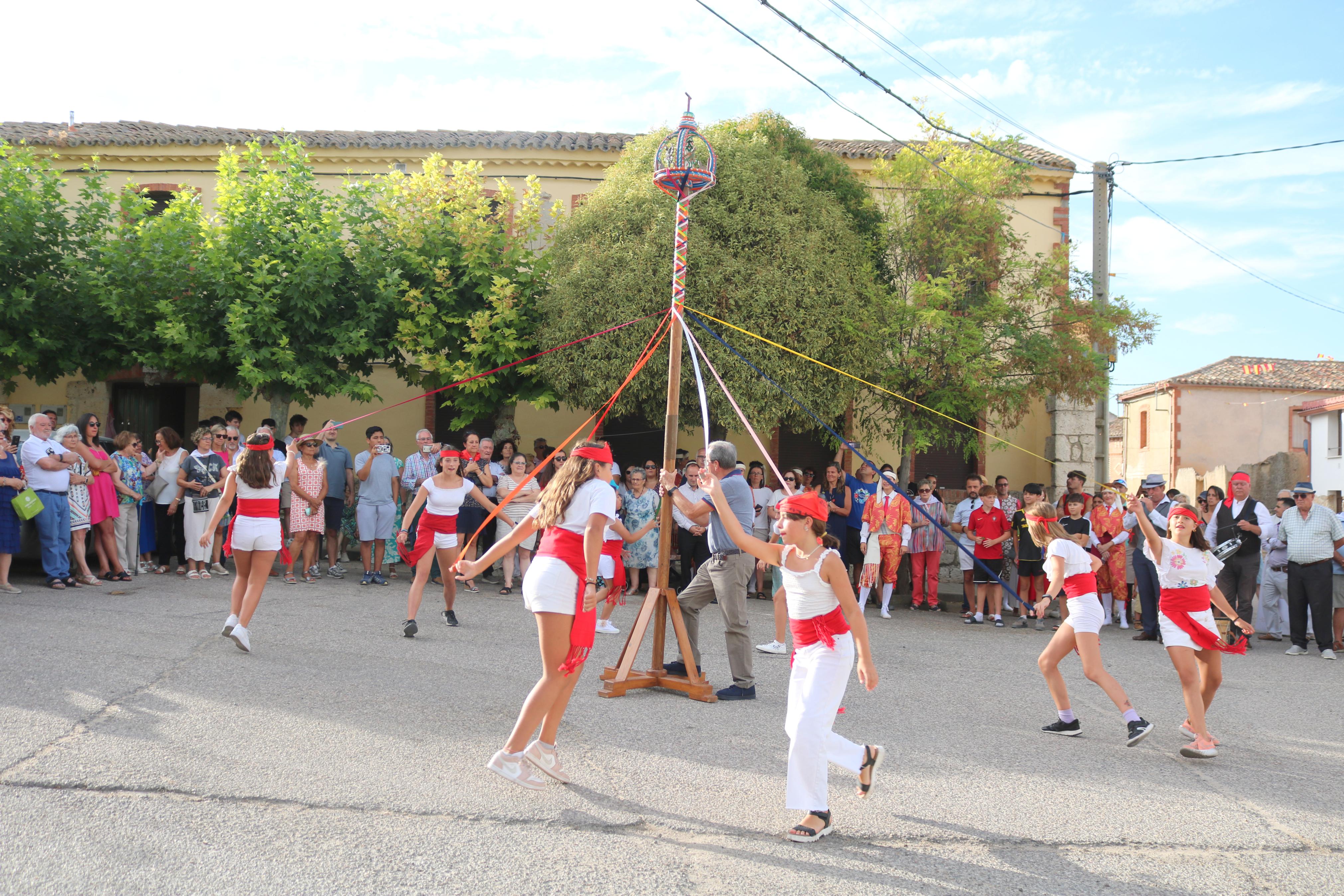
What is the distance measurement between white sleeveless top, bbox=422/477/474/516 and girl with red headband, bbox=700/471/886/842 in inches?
186

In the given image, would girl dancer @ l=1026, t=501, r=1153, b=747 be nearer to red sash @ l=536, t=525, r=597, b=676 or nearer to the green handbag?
red sash @ l=536, t=525, r=597, b=676

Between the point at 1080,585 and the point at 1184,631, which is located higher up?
the point at 1080,585

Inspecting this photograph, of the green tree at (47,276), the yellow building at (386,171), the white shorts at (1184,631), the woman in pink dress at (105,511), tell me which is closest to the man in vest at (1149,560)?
the white shorts at (1184,631)

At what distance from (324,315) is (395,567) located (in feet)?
13.2

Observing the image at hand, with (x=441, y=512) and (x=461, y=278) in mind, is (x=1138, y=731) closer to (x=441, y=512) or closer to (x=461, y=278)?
(x=441, y=512)

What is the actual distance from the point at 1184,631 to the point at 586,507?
3.94m

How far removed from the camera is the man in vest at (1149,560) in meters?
10.9

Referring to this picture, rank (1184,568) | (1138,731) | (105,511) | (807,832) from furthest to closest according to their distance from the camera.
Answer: (105,511) → (1184,568) → (1138,731) → (807,832)

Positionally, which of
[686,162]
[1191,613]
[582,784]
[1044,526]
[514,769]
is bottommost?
[582,784]

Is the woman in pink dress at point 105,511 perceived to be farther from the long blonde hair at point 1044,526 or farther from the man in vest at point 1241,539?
the man in vest at point 1241,539

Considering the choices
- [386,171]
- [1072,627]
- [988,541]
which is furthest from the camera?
[386,171]

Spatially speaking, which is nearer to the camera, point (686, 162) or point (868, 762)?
point (868, 762)

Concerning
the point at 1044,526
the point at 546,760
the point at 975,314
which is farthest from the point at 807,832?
the point at 975,314

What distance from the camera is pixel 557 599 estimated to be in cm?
485
